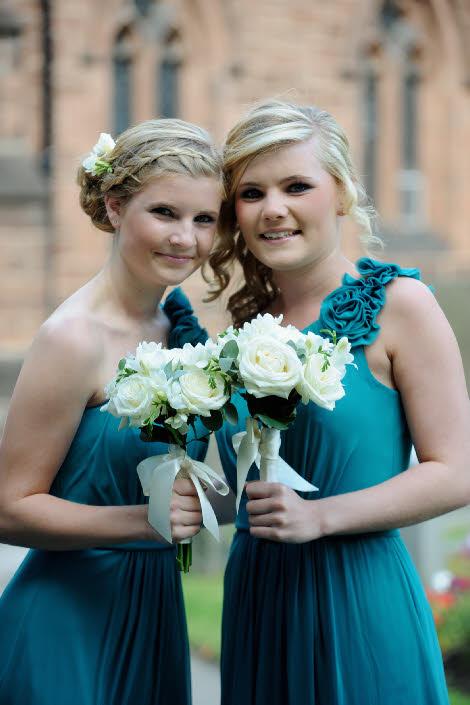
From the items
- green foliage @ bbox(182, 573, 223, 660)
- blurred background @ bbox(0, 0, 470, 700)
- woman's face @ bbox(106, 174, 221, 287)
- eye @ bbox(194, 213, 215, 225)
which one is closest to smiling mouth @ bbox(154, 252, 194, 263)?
woman's face @ bbox(106, 174, 221, 287)

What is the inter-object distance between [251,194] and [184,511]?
2.94 feet

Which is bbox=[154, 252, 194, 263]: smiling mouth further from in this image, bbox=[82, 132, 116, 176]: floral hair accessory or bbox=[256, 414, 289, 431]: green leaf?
bbox=[256, 414, 289, 431]: green leaf

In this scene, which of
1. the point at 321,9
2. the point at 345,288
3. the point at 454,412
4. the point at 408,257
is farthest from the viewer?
the point at 408,257

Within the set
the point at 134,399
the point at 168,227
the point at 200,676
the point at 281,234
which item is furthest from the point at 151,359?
the point at 200,676

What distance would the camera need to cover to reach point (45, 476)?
8.82 ft

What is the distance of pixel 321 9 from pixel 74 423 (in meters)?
12.7

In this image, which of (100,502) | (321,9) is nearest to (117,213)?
(100,502)

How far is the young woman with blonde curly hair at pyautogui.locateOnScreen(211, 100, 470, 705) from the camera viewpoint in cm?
265

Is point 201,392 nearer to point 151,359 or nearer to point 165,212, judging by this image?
point 151,359

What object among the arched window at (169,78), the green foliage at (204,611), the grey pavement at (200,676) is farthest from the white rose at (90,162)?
the arched window at (169,78)

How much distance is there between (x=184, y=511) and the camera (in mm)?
2549

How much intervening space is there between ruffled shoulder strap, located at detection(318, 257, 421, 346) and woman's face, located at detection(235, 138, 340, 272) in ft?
0.42

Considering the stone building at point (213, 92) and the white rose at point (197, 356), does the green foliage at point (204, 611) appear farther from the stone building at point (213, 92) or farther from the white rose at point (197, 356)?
the stone building at point (213, 92)

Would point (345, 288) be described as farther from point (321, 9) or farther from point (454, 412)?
point (321, 9)
